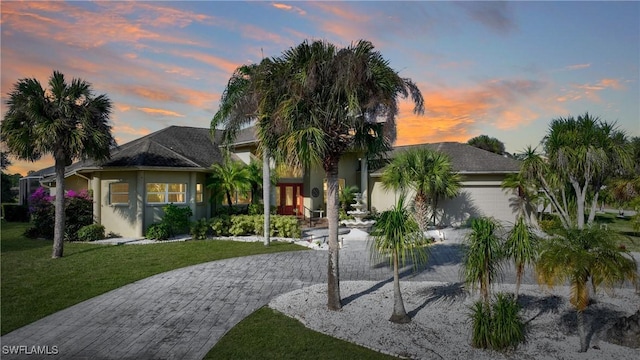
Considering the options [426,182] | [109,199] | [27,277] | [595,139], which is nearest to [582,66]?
[595,139]

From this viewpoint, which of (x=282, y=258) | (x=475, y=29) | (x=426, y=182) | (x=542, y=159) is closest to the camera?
(x=475, y=29)

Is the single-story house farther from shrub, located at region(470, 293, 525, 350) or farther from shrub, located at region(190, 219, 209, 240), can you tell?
shrub, located at region(470, 293, 525, 350)

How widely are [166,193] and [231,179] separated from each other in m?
3.48

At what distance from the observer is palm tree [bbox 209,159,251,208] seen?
20.0m

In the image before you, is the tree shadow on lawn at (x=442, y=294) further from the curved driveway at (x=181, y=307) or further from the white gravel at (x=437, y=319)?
the curved driveway at (x=181, y=307)

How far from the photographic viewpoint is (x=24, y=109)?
531 inches

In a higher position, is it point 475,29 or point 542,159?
point 475,29

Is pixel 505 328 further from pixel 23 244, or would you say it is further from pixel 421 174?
pixel 23 244

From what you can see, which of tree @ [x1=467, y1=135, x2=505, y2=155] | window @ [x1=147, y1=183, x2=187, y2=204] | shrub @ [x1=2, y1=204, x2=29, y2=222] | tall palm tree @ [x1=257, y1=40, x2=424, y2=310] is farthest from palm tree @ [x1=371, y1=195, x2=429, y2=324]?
tree @ [x1=467, y1=135, x2=505, y2=155]

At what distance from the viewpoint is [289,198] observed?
24609 millimetres

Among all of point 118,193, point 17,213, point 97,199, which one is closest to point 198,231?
point 118,193

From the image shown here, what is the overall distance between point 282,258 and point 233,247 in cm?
308

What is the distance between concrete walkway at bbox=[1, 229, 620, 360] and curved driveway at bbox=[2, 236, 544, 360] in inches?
0.6

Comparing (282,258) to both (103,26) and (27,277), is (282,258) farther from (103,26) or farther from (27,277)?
(103,26)
